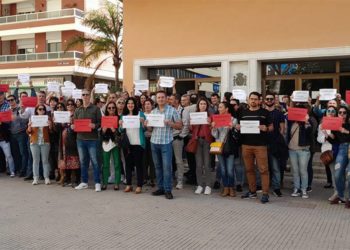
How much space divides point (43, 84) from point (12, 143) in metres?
25.1

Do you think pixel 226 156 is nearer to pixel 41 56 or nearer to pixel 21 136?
pixel 21 136

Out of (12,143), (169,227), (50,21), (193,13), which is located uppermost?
Answer: (50,21)

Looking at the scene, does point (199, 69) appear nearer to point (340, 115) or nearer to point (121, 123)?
point (121, 123)

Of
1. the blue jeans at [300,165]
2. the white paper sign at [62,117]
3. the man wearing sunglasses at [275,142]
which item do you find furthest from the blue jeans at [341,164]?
the white paper sign at [62,117]

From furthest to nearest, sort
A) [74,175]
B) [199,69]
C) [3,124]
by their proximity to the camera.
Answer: [199,69]
[3,124]
[74,175]

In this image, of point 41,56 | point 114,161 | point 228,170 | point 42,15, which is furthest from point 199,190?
point 42,15

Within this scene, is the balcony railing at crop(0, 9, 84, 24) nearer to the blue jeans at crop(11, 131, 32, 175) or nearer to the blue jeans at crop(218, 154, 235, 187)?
the blue jeans at crop(11, 131, 32, 175)

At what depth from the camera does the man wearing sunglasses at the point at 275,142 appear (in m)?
7.95

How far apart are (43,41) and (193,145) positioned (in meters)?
30.6

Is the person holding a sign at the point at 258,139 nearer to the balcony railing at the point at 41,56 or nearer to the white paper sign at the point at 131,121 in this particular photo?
the white paper sign at the point at 131,121

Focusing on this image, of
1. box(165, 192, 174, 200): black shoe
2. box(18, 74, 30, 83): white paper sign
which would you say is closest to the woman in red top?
box(165, 192, 174, 200): black shoe

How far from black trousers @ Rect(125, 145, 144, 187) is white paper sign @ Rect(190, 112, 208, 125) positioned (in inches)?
46.9

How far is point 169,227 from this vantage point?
591cm

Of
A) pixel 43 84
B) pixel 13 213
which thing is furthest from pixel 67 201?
pixel 43 84
